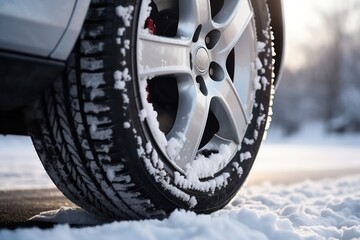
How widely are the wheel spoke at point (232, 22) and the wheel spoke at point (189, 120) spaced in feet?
0.87

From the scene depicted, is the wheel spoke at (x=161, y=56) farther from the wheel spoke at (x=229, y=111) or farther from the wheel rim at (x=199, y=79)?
the wheel spoke at (x=229, y=111)

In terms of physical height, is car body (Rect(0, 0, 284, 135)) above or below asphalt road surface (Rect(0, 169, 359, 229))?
above

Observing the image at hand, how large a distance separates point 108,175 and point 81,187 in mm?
224

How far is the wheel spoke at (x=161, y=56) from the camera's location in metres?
1.79

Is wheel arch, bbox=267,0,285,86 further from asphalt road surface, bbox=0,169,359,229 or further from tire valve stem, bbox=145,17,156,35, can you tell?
asphalt road surface, bbox=0,169,359,229

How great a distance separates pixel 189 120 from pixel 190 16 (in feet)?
1.38

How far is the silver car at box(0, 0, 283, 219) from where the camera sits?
1.54 m

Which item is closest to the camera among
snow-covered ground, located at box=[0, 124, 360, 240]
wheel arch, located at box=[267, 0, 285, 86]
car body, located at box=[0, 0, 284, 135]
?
car body, located at box=[0, 0, 284, 135]

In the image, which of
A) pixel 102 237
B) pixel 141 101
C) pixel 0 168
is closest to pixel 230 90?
pixel 141 101

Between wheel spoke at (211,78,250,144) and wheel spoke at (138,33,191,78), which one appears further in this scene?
wheel spoke at (211,78,250,144)

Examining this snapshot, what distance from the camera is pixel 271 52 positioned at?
2492 mm

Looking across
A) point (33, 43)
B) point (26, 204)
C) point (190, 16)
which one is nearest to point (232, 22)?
point (190, 16)

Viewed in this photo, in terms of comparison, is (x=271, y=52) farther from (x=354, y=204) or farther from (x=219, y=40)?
(x=354, y=204)

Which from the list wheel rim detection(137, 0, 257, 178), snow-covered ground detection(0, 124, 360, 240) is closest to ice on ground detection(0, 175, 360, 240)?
snow-covered ground detection(0, 124, 360, 240)
